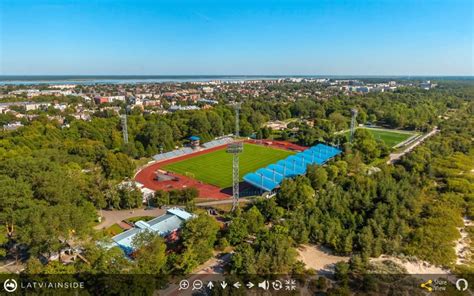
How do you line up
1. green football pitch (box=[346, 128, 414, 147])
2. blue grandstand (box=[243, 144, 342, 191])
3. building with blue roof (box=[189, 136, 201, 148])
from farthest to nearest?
Result: green football pitch (box=[346, 128, 414, 147]), building with blue roof (box=[189, 136, 201, 148]), blue grandstand (box=[243, 144, 342, 191])

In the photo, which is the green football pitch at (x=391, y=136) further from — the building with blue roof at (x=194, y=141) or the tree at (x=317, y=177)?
the building with blue roof at (x=194, y=141)

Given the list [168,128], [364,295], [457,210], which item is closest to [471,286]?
[364,295]

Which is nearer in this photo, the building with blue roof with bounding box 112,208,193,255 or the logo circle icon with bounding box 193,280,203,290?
the logo circle icon with bounding box 193,280,203,290

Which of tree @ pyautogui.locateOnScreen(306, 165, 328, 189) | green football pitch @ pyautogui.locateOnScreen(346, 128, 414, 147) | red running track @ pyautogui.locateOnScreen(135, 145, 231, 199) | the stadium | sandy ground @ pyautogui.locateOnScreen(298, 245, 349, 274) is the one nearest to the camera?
sandy ground @ pyautogui.locateOnScreen(298, 245, 349, 274)

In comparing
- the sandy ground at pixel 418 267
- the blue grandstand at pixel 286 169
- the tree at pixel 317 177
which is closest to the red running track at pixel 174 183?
the blue grandstand at pixel 286 169

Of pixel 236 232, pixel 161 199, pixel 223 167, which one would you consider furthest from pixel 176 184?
pixel 236 232

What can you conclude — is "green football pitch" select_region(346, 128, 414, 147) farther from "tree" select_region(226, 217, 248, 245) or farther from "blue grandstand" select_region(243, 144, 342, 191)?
"tree" select_region(226, 217, 248, 245)

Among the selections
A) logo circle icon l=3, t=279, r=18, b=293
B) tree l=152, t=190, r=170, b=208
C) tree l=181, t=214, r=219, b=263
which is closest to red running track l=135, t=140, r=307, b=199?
tree l=152, t=190, r=170, b=208

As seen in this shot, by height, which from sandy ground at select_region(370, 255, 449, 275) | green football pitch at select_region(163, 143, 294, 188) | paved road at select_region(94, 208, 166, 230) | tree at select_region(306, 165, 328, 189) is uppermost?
tree at select_region(306, 165, 328, 189)

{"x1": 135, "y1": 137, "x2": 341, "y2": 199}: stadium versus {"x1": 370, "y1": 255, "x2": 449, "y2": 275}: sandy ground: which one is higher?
{"x1": 135, "y1": 137, "x2": 341, "y2": 199}: stadium
